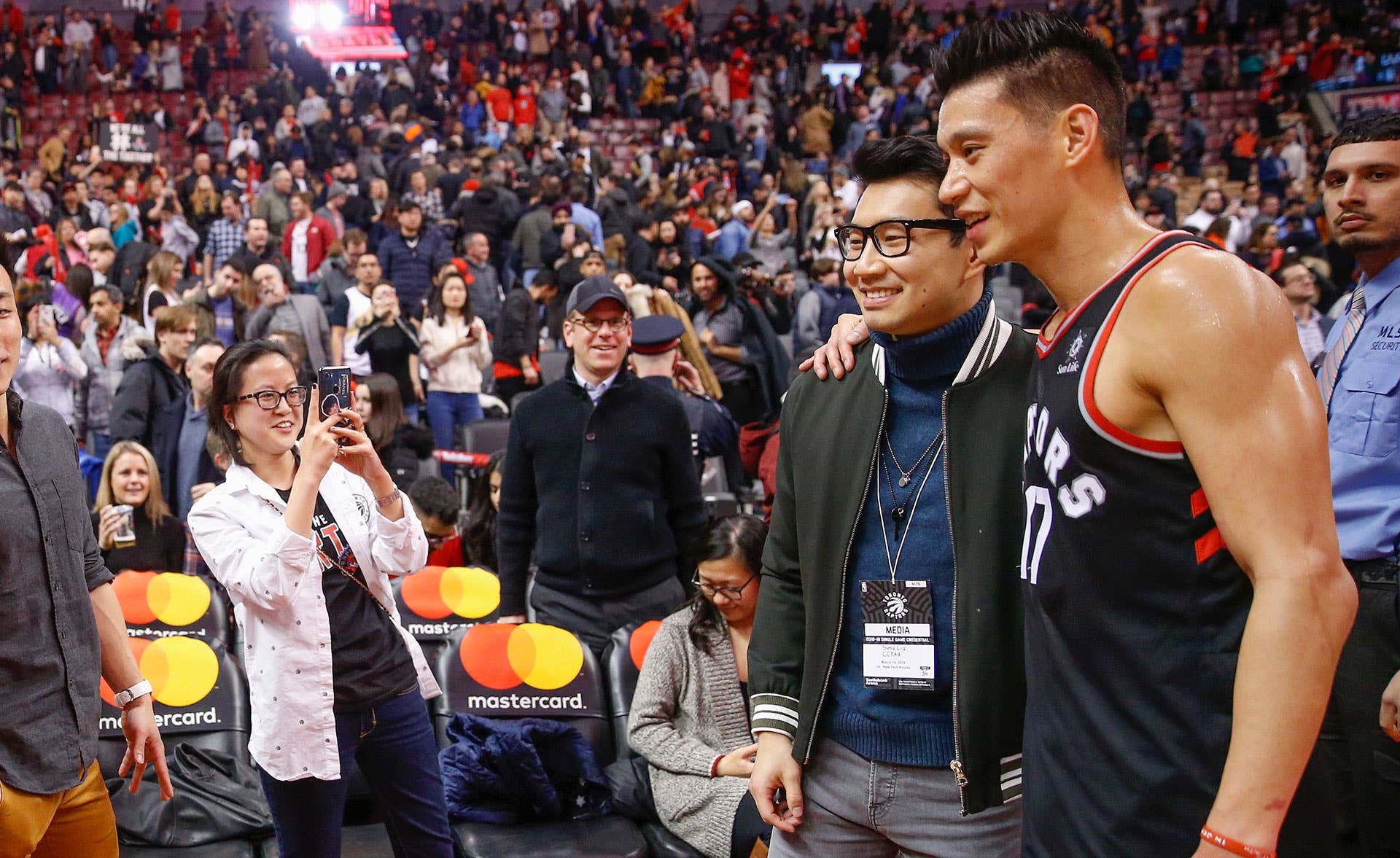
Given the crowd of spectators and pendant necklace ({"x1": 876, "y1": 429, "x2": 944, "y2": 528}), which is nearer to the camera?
pendant necklace ({"x1": 876, "y1": 429, "x2": 944, "y2": 528})

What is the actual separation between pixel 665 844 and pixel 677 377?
8.42ft

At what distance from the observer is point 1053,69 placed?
1.54 meters

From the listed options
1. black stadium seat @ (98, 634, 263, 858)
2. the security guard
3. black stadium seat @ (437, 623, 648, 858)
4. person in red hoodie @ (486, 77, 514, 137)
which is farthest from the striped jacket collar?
person in red hoodie @ (486, 77, 514, 137)

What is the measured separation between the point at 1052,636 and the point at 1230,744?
25cm

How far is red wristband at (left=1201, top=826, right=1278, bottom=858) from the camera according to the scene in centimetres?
127

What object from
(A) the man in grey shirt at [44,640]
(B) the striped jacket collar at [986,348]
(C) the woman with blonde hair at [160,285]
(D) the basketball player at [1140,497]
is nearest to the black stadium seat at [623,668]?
(A) the man in grey shirt at [44,640]

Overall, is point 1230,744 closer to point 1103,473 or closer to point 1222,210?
point 1103,473

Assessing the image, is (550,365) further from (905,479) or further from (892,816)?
(892,816)

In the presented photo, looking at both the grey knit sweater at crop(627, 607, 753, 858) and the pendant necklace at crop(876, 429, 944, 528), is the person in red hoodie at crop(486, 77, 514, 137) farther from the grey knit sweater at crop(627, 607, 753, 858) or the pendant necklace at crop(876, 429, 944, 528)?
the pendant necklace at crop(876, 429, 944, 528)

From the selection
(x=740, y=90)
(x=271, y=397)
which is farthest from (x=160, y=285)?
(x=740, y=90)

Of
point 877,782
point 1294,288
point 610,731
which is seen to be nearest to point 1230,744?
point 877,782

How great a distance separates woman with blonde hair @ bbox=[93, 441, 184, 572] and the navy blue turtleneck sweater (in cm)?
420

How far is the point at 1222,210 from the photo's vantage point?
13.7 m

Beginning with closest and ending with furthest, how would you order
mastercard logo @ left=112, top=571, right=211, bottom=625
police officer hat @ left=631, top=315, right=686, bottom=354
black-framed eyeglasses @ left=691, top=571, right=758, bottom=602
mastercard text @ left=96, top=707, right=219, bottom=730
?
black-framed eyeglasses @ left=691, top=571, right=758, bottom=602 → mastercard text @ left=96, top=707, right=219, bottom=730 → mastercard logo @ left=112, top=571, right=211, bottom=625 → police officer hat @ left=631, top=315, right=686, bottom=354
